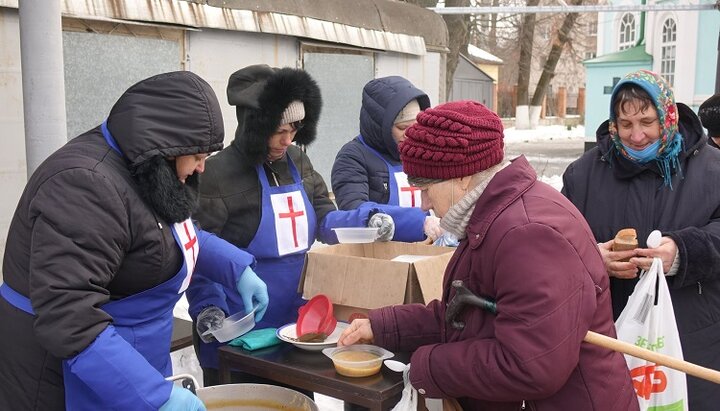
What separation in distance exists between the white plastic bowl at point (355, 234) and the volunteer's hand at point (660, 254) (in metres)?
0.97

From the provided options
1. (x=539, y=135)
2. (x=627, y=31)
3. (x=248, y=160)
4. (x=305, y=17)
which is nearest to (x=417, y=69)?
(x=305, y=17)

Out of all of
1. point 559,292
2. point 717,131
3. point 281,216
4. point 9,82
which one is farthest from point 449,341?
point 9,82

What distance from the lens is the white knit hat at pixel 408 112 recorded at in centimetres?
352

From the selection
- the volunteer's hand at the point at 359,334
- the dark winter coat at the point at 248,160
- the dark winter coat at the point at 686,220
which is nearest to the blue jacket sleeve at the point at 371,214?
the dark winter coat at the point at 248,160

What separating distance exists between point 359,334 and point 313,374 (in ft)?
0.64

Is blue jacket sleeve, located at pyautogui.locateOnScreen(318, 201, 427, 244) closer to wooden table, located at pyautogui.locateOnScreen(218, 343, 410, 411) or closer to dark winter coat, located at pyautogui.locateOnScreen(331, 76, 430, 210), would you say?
dark winter coat, located at pyautogui.locateOnScreen(331, 76, 430, 210)

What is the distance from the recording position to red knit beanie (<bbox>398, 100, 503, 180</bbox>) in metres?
1.74

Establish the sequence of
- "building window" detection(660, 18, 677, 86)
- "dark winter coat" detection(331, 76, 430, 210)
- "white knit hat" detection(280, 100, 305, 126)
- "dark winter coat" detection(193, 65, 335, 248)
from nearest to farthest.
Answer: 1. "dark winter coat" detection(193, 65, 335, 248)
2. "white knit hat" detection(280, 100, 305, 126)
3. "dark winter coat" detection(331, 76, 430, 210)
4. "building window" detection(660, 18, 677, 86)

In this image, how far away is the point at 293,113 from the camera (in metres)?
2.96

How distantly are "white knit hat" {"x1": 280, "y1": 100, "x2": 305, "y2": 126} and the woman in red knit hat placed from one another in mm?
1162

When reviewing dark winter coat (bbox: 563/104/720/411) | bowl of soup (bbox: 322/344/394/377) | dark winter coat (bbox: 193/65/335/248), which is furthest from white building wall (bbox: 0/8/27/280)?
dark winter coat (bbox: 563/104/720/411)

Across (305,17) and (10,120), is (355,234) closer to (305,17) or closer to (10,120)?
(10,120)

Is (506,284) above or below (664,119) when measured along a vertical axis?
below

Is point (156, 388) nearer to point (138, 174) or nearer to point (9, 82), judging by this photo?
point (138, 174)
